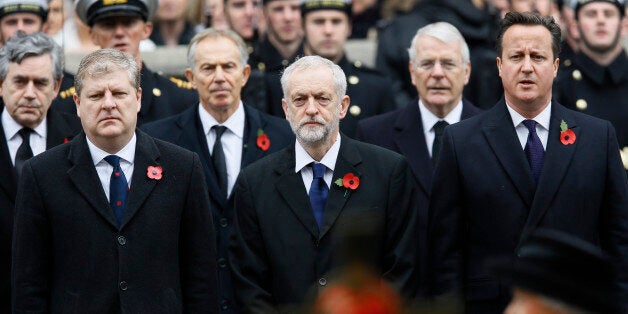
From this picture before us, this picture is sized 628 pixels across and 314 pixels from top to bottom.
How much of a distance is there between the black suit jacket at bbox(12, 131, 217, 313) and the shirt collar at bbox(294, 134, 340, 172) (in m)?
0.70

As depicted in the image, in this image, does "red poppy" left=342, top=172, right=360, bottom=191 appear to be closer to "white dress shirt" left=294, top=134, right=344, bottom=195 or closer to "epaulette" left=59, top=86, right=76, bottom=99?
"white dress shirt" left=294, top=134, right=344, bottom=195

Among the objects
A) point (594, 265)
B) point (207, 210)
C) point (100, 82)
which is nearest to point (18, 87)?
point (100, 82)

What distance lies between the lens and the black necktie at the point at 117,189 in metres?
6.79

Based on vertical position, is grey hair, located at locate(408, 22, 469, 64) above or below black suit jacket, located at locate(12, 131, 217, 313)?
above

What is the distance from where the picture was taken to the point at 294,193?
286 inches

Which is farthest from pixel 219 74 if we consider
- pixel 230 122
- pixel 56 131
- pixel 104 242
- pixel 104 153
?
pixel 104 242

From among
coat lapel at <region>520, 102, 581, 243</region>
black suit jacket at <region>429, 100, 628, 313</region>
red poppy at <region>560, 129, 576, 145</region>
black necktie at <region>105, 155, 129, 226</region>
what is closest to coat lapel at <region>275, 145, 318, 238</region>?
black suit jacket at <region>429, 100, 628, 313</region>

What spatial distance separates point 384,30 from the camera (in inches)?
440

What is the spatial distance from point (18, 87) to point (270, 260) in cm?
207

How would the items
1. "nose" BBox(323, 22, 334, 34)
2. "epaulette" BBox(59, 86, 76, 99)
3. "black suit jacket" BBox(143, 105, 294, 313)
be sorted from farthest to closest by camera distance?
"nose" BBox(323, 22, 334, 34) → "epaulette" BBox(59, 86, 76, 99) → "black suit jacket" BBox(143, 105, 294, 313)

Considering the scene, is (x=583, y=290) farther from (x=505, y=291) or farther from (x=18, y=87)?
(x=18, y=87)

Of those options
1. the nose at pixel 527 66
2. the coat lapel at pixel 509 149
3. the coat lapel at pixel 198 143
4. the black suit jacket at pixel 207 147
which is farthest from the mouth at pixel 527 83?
the coat lapel at pixel 198 143

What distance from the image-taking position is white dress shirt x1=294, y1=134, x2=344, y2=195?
734cm

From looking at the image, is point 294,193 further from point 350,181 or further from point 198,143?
point 198,143
